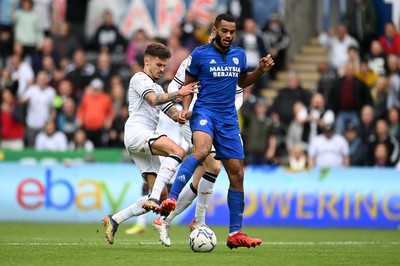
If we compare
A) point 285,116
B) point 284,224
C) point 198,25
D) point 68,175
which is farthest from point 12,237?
point 198,25

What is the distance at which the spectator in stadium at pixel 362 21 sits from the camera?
26.7 meters

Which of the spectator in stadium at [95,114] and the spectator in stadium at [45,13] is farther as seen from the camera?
the spectator in stadium at [45,13]

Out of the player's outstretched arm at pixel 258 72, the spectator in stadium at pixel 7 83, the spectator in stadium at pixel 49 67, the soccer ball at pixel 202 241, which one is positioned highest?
the player's outstretched arm at pixel 258 72

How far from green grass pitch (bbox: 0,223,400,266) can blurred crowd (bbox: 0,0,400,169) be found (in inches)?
167

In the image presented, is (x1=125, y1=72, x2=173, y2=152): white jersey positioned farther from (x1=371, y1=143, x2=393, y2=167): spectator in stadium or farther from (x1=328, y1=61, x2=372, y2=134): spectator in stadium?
(x1=328, y1=61, x2=372, y2=134): spectator in stadium

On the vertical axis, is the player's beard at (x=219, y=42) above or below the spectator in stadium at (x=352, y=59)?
above

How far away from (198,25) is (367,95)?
17.0ft

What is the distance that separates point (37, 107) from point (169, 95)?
1219 centimetres

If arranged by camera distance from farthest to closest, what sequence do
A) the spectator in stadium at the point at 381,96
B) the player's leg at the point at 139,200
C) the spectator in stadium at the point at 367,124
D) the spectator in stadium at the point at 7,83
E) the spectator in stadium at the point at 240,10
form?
the spectator in stadium at the point at 240,10 < the spectator in stadium at the point at 7,83 < the spectator in stadium at the point at 381,96 < the spectator in stadium at the point at 367,124 < the player's leg at the point at 139,200

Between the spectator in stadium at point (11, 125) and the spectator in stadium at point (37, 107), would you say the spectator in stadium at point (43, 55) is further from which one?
the spectator in stadium at point (11, 125)

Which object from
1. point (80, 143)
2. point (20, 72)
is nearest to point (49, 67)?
point (20, 72)

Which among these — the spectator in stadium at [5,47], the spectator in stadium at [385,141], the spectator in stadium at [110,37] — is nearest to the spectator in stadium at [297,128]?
the spectator in stadium at [385,141]

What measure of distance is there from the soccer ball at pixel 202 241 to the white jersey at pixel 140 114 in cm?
138

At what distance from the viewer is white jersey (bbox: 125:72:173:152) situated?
1451cm
